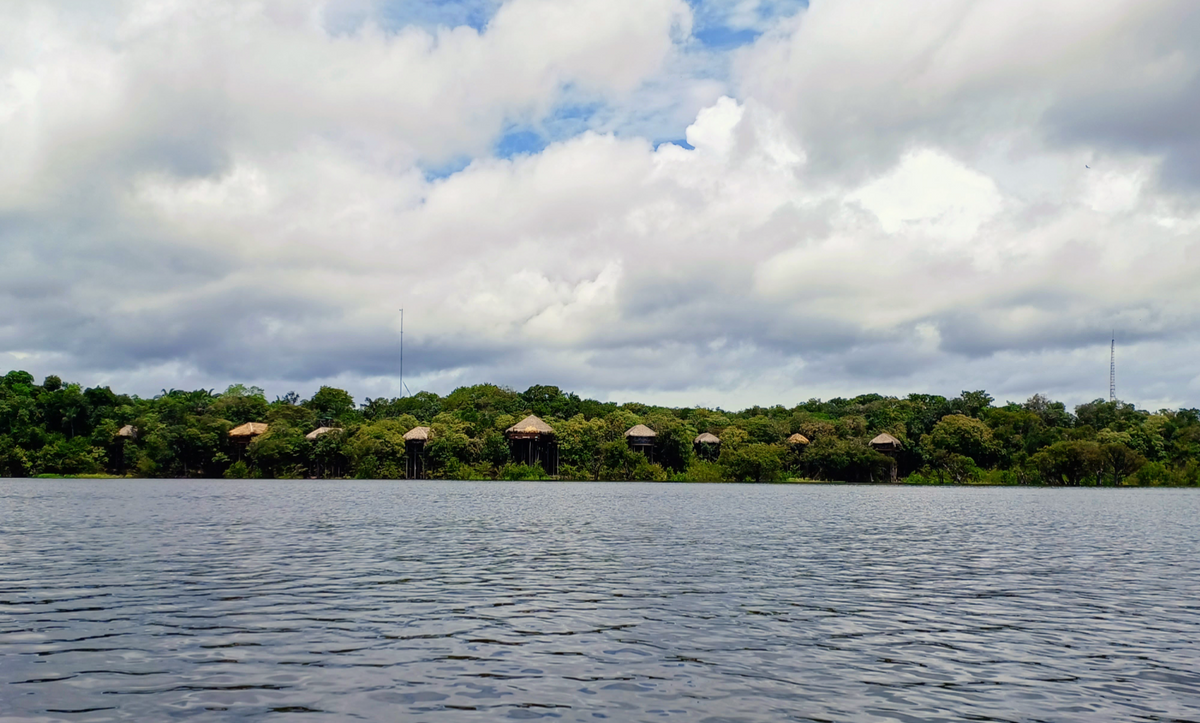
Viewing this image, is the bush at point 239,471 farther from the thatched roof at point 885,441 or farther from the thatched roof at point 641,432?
the thatched roof at point 885,441

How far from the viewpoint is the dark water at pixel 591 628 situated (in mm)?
12586

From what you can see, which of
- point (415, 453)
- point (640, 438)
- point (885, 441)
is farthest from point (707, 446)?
point (415, 453)

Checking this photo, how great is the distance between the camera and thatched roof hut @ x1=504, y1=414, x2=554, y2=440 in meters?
144

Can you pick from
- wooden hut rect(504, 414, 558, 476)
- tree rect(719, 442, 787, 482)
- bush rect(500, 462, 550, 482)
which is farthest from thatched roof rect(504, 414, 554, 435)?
tree rect(719, 442, 787, 482)

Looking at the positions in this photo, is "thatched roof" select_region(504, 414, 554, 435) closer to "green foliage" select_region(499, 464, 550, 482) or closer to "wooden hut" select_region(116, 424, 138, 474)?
"green foliage" select_region(499, 464, 550, 482)

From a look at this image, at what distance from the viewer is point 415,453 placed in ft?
477

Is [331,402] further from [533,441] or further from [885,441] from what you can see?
[885,441]

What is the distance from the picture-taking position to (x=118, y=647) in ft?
50.8

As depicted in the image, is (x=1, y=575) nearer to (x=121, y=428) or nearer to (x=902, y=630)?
(x=902, y=630)

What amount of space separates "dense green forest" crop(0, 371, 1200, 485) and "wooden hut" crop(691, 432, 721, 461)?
2.41 ft

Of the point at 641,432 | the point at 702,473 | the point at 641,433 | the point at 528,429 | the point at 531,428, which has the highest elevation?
the point at 531,428

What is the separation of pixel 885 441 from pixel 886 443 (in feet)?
1.11

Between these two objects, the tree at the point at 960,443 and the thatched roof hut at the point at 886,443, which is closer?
the tree at the point at 960,443

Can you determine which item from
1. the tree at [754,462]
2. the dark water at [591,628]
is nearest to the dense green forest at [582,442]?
the tree at [754,462]
